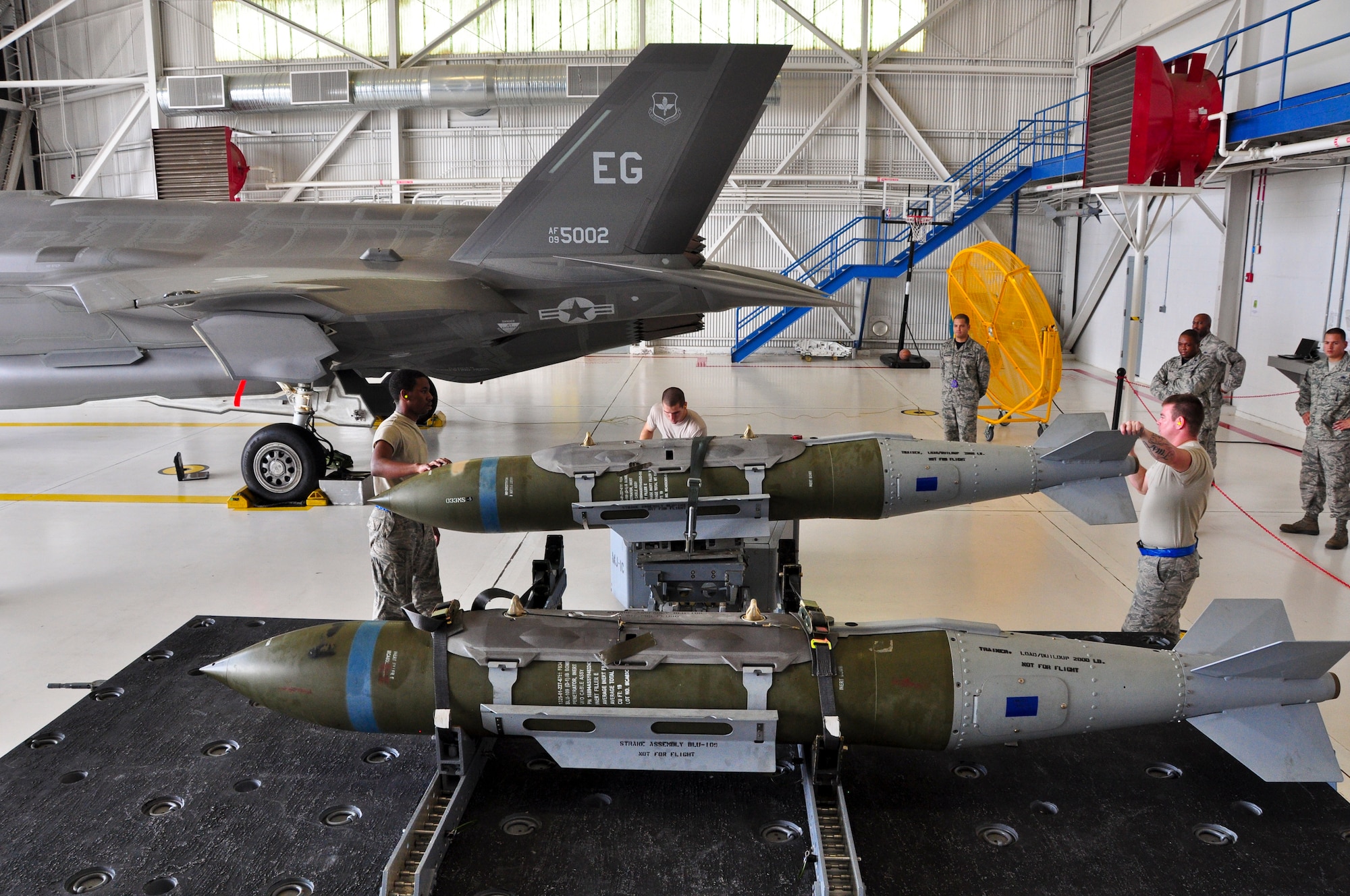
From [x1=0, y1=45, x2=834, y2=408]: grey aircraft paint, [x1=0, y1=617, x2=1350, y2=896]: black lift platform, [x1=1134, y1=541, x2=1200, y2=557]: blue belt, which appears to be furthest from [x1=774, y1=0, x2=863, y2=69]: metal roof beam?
[x1=0, y1=617, x2=1350, y2=896]: black lift platform

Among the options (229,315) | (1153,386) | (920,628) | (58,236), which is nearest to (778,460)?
(920,628)

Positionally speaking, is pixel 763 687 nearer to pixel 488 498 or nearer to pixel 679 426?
pixel 488 498

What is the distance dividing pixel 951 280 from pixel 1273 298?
574 cm

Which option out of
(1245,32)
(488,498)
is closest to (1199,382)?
(488,498)

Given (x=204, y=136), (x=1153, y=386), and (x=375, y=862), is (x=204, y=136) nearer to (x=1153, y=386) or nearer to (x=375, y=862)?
(x=1153, y=386)

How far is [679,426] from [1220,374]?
6.44m

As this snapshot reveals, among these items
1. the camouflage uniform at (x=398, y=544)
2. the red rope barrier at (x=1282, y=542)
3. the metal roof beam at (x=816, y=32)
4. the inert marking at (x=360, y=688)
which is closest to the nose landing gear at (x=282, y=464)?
the camouflage uniform at (x=398, y=544)

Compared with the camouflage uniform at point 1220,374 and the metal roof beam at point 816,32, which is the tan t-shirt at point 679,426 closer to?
the camouflage uniform at point 1220,374

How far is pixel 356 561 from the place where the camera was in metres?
8.41

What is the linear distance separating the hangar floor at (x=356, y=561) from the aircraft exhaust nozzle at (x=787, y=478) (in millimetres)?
1900

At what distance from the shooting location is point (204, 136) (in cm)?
2192

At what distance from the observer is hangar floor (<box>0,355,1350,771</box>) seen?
690 cm

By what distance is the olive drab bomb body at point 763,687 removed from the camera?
3266 mm

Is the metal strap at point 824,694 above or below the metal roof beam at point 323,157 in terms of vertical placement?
below
